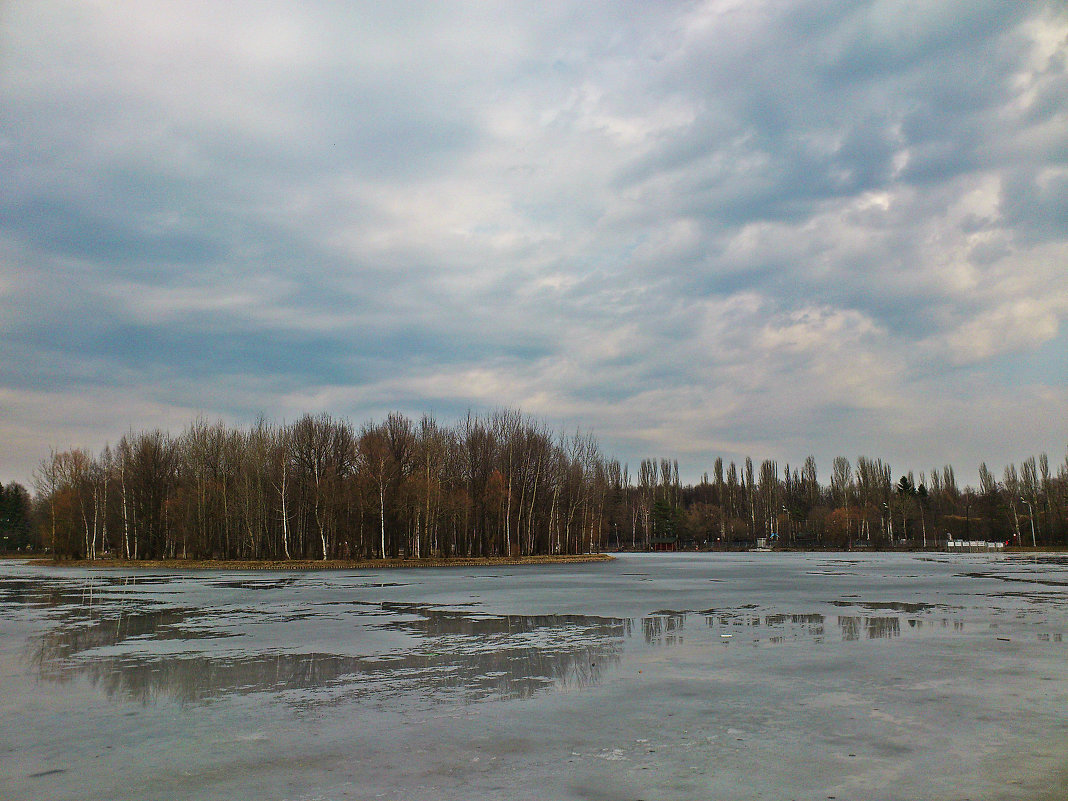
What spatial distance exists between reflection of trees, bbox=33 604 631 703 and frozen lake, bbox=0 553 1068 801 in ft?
0.21

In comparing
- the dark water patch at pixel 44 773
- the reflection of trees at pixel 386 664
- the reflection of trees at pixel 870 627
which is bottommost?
the reflection of trees at pixel 870 627

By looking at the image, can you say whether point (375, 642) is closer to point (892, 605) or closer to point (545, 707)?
point (545, 707)

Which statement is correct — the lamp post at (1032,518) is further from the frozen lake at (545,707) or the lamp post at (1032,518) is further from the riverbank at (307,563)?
the frozen lake at (545,707)

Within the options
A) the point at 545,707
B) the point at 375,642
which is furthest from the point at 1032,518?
the point at 545,707

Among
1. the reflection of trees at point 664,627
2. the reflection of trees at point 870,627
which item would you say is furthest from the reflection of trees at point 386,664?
the reflection of trees at point 870,627

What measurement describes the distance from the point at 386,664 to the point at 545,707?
3.60m

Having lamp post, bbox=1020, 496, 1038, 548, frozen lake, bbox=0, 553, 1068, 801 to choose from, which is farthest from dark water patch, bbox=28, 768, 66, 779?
lamp post, bbox=1020, 496, 1038, 548

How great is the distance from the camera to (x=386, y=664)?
1042 centimetres

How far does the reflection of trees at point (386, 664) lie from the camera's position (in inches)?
349

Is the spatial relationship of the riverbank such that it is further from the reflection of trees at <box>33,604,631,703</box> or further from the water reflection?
the reflection of trees at <box>33,604,631,703</box>

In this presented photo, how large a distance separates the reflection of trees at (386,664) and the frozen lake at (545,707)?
64mm

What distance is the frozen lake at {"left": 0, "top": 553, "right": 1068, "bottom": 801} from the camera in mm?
5422

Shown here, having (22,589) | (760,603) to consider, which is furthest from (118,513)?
(760,603)

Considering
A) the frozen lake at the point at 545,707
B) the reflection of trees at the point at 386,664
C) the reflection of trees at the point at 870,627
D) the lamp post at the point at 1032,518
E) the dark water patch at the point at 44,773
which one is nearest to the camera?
the frozen lake at the point at 545,707
